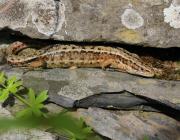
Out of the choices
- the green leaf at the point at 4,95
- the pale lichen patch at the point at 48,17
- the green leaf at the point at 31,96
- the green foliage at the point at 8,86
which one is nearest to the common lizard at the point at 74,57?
the pale lichen patch at the point at 48,17

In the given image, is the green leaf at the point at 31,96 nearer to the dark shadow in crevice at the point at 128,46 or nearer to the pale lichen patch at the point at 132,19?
the dark shadow in crevice at the point at 128,46

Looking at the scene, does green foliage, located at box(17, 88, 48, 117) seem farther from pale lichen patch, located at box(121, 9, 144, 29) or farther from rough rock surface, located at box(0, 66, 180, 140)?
pale lichen patch, located at box(121, 9, 144, 29)

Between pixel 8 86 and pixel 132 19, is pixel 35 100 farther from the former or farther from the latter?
pixel 132 19

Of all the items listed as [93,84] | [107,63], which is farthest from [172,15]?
[93,84]

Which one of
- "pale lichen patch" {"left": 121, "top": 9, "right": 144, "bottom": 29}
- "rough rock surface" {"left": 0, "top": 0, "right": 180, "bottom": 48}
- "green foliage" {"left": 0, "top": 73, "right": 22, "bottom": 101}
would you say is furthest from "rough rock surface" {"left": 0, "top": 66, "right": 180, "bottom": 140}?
"pale lichen patch" {"left": 121, "top": 9, "right": 144, "bottom": 29}

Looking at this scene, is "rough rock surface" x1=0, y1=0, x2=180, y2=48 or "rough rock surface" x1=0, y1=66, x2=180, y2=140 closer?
"rough rock surface" x1=0, y1=66, x2=180, y2=140

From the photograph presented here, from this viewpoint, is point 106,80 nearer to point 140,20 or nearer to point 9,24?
point 140,20
